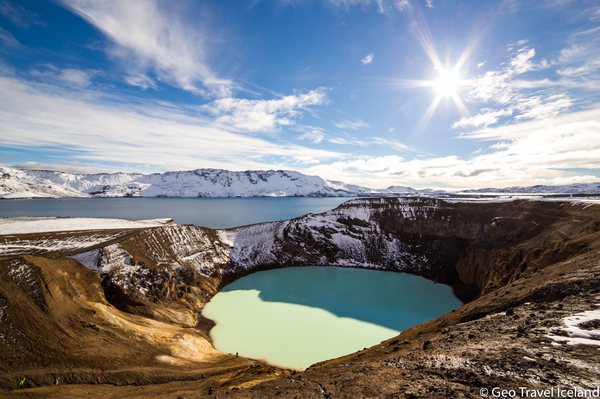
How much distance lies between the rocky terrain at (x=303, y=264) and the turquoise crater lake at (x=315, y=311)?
2.65 m

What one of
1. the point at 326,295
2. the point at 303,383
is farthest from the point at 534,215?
the point at 303,383

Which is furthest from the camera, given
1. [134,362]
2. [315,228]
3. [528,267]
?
[315,228]

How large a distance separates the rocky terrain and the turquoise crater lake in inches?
104

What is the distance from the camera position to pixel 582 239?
26.2 meters

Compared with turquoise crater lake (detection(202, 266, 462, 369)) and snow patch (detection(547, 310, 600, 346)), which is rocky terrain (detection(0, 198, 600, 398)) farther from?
turquoise crater lake (detection(202, 266, 462, 369))

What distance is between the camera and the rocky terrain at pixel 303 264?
30.4 ft

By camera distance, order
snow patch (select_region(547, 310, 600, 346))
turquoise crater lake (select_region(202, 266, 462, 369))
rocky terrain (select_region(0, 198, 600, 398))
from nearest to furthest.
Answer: snow patch (select_region(547, 310, 600, 346)) < rocky terrain (select_region(0, 198, 600, 398)) < turquoise crater lake (select_region(202, 266, 462, 369))

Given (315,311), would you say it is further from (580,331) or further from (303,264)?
(580,331)

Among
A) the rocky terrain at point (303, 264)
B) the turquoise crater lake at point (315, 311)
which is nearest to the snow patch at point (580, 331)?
the rocky terrain at point (303, 264)

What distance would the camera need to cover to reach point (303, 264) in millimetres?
53281

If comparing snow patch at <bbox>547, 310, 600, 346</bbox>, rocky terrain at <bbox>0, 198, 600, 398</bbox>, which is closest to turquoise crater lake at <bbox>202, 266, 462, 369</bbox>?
rocky terrain at <bbox>0, 198, 600, 398</bbox>

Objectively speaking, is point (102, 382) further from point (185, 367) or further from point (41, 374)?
point (185, 367)

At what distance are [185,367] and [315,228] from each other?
1700 inches

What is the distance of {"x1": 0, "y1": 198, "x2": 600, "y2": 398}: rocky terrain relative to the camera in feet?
30.4
